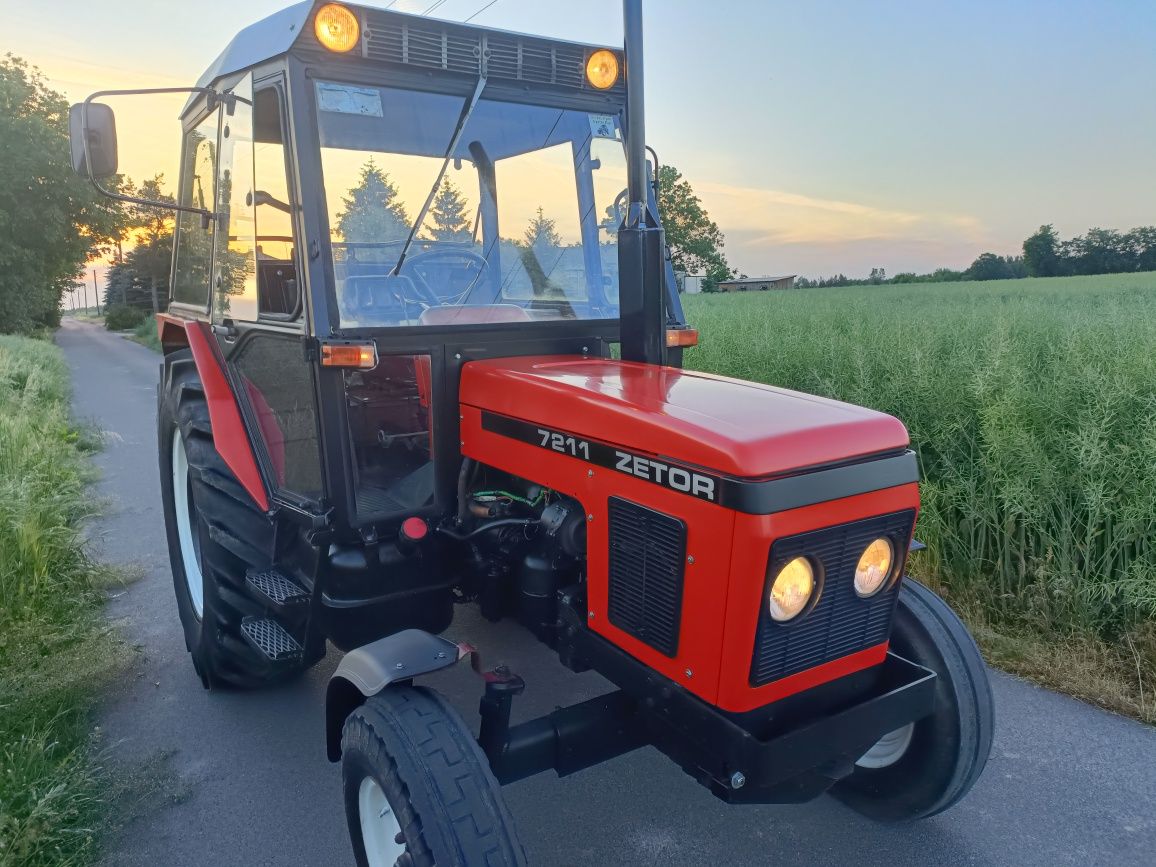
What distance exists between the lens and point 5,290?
2500 centimetres

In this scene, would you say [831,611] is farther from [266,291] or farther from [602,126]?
[266,291]

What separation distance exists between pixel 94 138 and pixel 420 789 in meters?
2.21

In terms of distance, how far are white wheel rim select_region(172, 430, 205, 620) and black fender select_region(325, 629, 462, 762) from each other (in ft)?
5.81

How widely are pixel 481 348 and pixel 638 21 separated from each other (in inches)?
41.6

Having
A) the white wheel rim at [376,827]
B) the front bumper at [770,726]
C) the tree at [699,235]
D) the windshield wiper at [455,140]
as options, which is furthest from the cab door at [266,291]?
the tree at [699,235]

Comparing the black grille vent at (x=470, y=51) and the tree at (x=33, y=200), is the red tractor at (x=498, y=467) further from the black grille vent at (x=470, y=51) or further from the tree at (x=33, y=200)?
the tree at (x=33, y=200)

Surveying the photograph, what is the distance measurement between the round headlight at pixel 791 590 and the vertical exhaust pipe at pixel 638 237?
0.90 metres

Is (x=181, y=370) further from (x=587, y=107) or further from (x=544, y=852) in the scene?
(x=544, y=852)

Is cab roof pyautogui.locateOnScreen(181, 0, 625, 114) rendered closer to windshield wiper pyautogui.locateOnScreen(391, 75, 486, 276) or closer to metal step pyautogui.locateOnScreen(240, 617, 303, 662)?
windshield wiper pyautogui.locateOnScreen(391, 75, 486, 276)

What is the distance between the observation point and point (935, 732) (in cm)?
225

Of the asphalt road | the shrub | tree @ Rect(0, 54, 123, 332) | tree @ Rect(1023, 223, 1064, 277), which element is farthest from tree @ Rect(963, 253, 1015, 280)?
the shrub

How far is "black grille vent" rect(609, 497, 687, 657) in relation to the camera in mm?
1782

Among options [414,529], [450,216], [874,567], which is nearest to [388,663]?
[414,529]

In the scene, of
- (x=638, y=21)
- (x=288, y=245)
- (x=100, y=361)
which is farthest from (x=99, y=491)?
(x=100, y=361)
